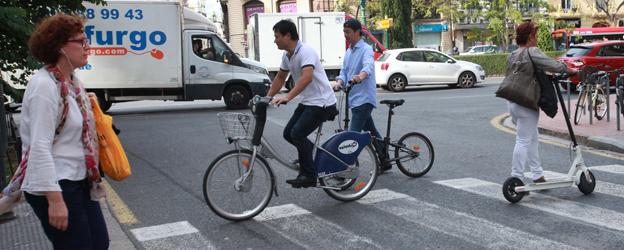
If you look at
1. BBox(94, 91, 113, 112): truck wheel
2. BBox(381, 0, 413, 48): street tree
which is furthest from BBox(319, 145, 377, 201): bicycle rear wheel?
BBox(381, 0, 413, 48): street tree

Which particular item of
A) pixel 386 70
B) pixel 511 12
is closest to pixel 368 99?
pixel 386 70

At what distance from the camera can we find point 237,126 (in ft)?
17.7

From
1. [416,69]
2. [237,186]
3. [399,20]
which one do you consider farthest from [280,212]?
[399,20]

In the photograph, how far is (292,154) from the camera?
30.2 feet

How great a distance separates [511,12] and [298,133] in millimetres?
30860

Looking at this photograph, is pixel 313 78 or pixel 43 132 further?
pixel 313 78

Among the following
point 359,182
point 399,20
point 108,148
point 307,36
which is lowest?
point 359,182

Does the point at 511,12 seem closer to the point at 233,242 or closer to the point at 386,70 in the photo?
the point at 386,70

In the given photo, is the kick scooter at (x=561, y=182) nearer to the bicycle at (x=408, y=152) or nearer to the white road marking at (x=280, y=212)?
the bicycle at (x=408, y=152)

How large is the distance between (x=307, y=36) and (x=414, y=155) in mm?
18492

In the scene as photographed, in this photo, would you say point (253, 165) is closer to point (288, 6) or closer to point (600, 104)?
point (600, 104)

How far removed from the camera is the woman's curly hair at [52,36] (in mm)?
2838

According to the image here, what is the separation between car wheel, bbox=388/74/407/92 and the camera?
22000mm

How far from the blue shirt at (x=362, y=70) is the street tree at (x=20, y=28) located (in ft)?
12.7
